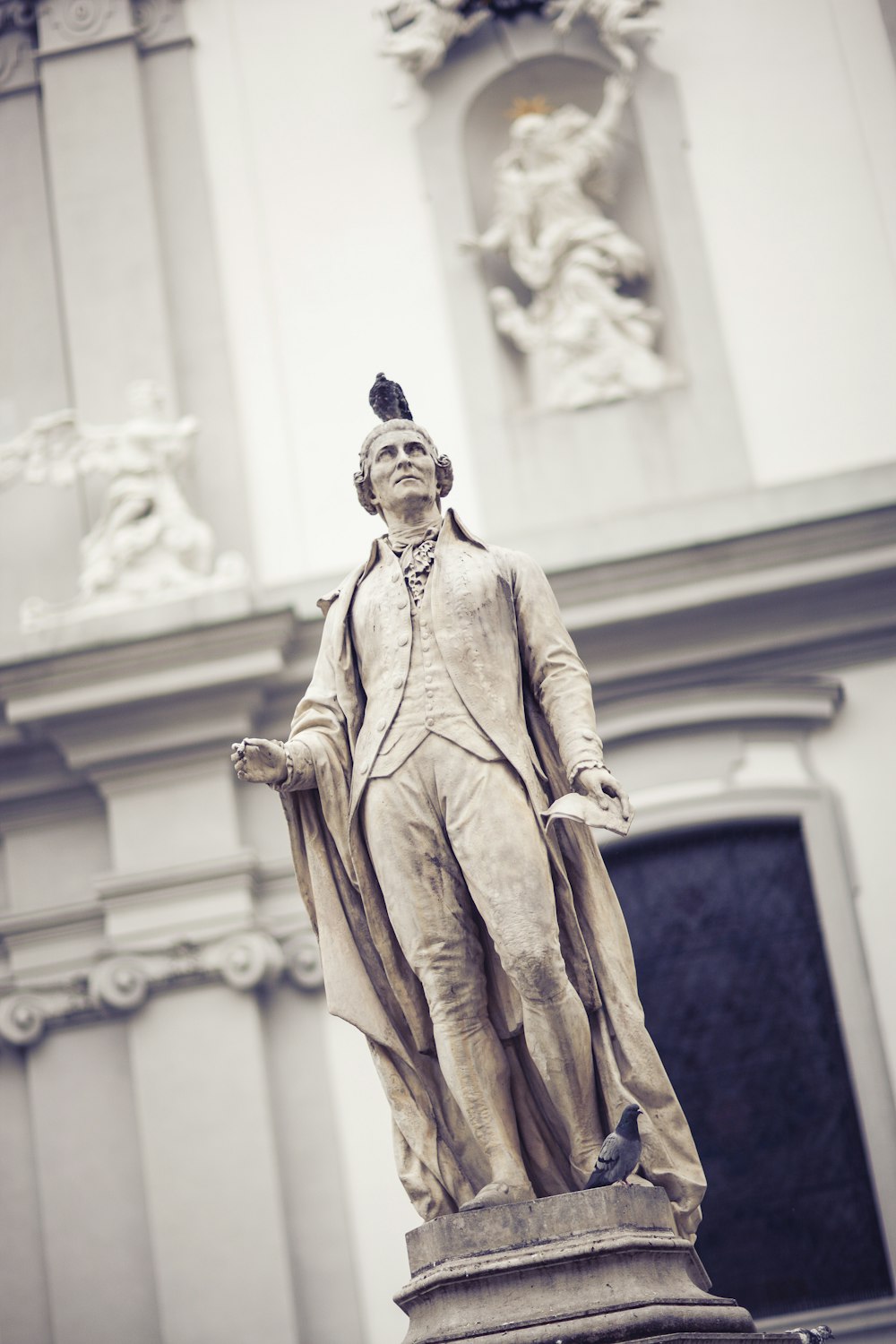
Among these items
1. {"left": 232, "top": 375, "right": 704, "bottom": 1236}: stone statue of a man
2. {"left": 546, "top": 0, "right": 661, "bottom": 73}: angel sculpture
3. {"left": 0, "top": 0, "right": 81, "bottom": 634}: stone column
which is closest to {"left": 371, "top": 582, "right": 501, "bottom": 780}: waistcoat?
{"left": 232, "top": 375, "right": 704, "bottom": 1236}: stone statue of a man

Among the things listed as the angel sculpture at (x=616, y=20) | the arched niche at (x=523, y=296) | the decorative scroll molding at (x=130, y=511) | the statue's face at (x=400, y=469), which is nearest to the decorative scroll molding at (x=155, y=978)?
→ the decorative scroll molding at (x=130, y=511)

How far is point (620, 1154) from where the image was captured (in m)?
4.17

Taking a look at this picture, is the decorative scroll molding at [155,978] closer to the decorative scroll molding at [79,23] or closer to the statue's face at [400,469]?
the statue's face at [400,469]

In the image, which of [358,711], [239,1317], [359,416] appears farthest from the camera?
[359,416]

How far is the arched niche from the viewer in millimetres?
9516

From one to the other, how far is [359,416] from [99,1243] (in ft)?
14.3

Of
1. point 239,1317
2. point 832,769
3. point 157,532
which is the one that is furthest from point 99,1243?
point 832,769

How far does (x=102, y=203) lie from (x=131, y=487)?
1816mm

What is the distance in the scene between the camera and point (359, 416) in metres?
9.86

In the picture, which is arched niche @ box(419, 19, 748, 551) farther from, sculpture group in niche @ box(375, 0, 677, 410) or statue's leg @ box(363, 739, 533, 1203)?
statue's leg @ box(363, 739, 533, 1203)

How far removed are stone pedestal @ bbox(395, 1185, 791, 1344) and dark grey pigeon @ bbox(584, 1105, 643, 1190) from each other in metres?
0.05

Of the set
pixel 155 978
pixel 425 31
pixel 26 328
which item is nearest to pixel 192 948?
pixel 155 978

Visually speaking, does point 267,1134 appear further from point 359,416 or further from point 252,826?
point 359,416

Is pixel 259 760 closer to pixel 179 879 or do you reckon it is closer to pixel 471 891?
pixel 471 891
